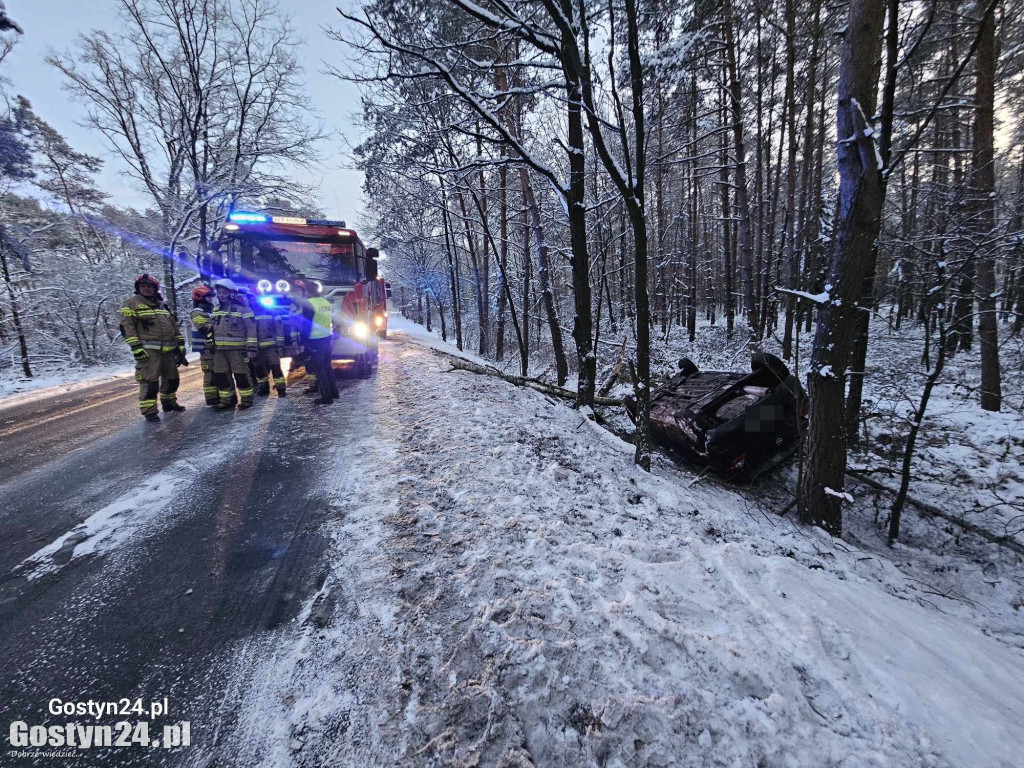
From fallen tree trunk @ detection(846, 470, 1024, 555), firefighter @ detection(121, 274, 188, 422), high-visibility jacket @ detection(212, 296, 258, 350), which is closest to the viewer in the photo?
fallen tree trunk @ detection(846, 470, 1024, 555)

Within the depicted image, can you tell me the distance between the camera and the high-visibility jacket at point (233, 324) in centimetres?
602

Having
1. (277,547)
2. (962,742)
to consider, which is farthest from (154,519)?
(962,742)

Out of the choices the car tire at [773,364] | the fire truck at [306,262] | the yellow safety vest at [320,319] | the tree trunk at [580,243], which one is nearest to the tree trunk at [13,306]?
the fire truck at [306,262]

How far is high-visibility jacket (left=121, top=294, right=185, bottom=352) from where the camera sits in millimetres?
5664

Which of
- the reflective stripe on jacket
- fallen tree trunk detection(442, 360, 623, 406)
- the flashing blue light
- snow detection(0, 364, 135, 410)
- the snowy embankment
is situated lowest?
the snowy embankment

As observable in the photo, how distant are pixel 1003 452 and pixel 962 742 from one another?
7073 mm

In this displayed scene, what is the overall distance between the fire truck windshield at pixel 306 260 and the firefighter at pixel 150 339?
2117mm

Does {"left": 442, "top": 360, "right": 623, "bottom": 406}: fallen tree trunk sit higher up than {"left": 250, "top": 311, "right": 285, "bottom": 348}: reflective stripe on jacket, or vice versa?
{"left": 250, "top": 311, "right": 285, "bottom": 348}: reflective stripe on jacket

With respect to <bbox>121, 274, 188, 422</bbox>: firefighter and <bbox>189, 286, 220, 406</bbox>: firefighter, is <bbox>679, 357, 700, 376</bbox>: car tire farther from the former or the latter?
<bbox>121, 274, 188, 422</bbox>: firefighter

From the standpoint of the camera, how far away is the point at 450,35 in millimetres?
7055

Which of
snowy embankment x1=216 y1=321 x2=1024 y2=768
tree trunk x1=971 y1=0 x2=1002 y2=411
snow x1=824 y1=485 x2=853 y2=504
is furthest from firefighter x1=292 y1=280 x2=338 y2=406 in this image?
tree trunk x1=971 y1=0 x2=1002 y2=411

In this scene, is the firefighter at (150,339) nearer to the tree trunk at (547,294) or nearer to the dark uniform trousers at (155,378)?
the dark uniform trousers at (155,378)

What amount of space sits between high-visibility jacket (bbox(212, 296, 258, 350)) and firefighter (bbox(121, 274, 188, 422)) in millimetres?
→ 658

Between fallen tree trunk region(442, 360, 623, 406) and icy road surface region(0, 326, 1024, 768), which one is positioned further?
fallen tree trunk region(442, 360, 623, 406)
